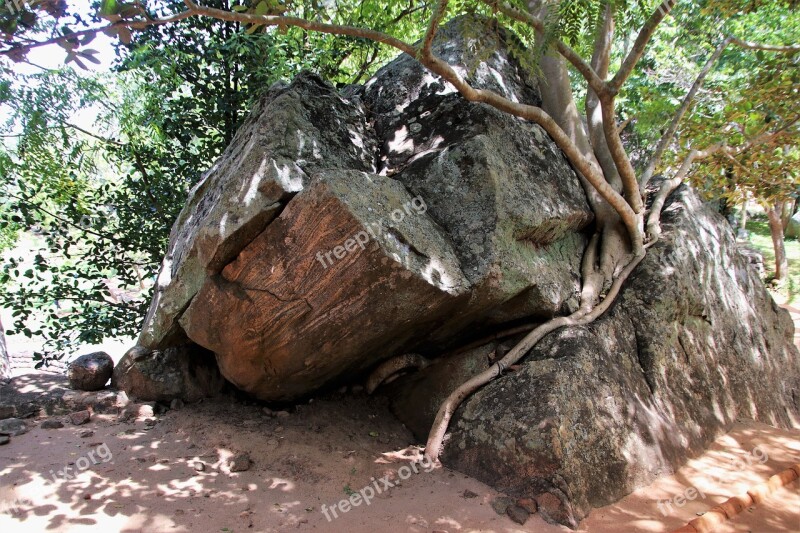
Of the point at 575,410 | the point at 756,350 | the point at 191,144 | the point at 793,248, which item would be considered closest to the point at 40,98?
the point at 191,144

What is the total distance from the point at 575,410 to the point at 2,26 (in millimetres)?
4240

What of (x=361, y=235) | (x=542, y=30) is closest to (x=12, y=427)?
(x=361, y=235)

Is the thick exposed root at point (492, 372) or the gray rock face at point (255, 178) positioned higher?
the gray rock face at point (255, 178)

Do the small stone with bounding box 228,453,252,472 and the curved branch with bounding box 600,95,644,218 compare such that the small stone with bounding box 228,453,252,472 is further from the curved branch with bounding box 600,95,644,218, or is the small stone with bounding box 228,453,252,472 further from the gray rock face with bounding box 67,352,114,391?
the curved branch with bounding box 600,95,644,218

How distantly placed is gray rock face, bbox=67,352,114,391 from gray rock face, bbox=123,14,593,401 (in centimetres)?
79

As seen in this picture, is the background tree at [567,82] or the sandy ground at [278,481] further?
the background tree at [567,82]

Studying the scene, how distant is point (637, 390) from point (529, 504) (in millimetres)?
1609

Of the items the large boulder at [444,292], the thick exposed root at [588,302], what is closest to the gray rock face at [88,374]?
the large boulder at [444,292]

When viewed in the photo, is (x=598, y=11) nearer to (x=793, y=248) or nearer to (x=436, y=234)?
(x=436, y=234)

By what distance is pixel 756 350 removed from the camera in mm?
6547

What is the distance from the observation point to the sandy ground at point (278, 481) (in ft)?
11.5

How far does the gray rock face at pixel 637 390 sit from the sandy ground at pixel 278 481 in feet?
0.65

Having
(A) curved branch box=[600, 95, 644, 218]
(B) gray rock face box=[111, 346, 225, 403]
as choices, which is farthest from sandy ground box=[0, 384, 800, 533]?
(A) curved branch box=[600, 95, 644, 218]

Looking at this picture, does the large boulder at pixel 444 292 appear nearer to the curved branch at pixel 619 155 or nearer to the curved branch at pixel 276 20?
the curved branch at pixel 619 155
